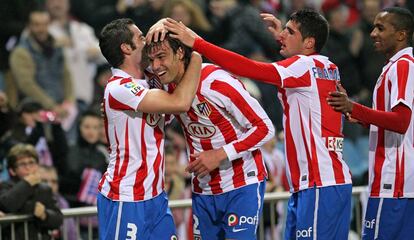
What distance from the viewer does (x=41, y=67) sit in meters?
13.3

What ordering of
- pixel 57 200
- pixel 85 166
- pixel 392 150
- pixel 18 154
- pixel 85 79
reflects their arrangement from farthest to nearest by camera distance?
pixel 85 79 → pixel 85 166 → pixel 57 200 → pixel 18 154 → pixel 392 150

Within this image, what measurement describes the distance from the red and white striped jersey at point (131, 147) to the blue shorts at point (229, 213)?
17.4 inches

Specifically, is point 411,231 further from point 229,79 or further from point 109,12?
point 109,12

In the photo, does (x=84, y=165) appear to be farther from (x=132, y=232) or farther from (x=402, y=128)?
(x=402, y=128)

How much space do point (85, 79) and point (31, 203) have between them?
176 inches

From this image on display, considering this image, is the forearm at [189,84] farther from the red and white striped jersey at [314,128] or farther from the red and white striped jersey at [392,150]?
the red and white striped jersey at [392,150]

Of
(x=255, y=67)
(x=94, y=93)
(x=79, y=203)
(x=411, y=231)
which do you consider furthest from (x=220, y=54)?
(x=94, y=93)

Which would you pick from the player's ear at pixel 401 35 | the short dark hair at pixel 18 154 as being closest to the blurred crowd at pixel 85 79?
the short dark hair at pixel 18 154

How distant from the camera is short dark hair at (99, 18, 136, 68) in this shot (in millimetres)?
7961

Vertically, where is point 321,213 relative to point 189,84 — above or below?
below

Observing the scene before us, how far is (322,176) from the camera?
8.12 metres

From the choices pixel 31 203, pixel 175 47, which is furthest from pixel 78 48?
pixel 175 47

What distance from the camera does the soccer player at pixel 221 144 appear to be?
793cm

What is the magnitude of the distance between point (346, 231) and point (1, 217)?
3.14 m
